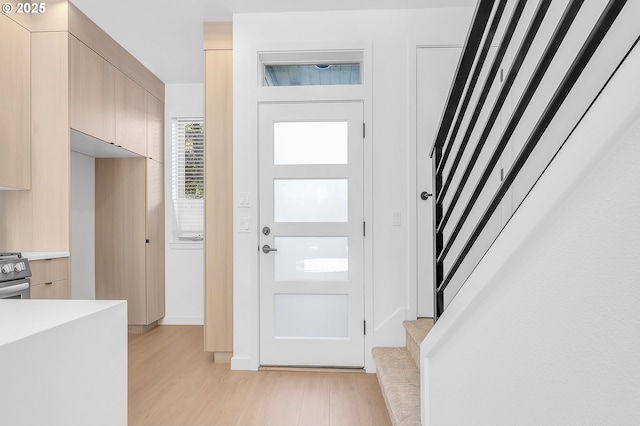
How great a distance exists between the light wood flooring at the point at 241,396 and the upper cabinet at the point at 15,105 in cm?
168

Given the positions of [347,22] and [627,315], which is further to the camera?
[347,22]

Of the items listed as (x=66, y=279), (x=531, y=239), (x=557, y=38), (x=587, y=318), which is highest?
(x=557, y=38)

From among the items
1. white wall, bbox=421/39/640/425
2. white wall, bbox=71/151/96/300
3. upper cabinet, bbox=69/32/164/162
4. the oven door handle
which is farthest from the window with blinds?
white wall, bbox=421/39/640/425

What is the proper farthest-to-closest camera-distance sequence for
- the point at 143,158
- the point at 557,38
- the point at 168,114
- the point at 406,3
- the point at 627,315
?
the point at 168,114, the point at 143,158, the point at 406,3, the point at 557,38, the point at 627,315

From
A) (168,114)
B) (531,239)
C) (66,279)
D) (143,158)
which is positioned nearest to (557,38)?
(531,239)

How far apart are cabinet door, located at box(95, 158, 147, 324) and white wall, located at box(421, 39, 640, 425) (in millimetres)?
3589

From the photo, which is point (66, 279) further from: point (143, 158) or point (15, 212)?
point (143, 158)

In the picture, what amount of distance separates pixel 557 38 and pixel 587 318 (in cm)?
59

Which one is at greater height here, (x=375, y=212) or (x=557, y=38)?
(x=557, y=38)

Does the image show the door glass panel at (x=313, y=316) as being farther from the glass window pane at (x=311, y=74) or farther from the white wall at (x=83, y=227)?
the white wall at (x=83, y=227)

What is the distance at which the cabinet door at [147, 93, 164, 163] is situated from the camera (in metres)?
3.89

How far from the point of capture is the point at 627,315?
566mm

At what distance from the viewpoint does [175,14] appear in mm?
2881

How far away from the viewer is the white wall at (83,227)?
365cm
